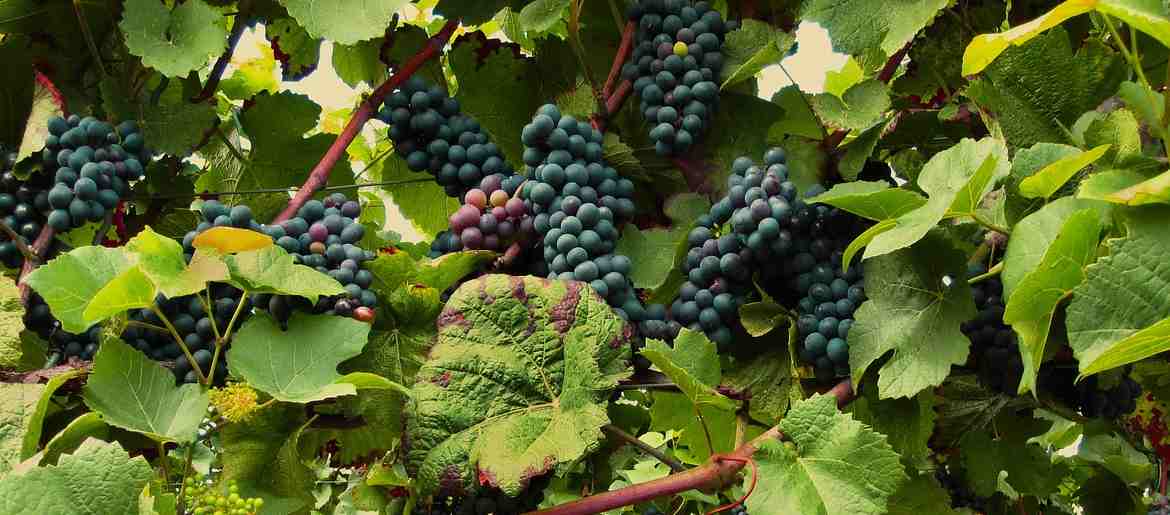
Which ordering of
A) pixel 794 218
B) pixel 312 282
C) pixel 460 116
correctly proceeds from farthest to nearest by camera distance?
1. pixel 460 116
2. pixel 794 218
3. pixel 312 282

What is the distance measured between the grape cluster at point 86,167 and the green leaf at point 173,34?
0.11 meters

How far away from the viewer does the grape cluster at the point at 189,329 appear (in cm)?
145

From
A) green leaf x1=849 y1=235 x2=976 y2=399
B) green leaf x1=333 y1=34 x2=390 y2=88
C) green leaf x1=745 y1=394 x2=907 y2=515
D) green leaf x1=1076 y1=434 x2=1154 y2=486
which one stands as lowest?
green leaf x1=1076 y1=434 x2=1154 y2=486

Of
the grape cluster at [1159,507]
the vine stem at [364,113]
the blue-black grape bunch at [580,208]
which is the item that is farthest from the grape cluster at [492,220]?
the grape cluster at [1159,507]

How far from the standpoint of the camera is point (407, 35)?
6.04ft

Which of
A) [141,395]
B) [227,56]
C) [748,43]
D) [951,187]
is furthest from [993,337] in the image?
[227,56]

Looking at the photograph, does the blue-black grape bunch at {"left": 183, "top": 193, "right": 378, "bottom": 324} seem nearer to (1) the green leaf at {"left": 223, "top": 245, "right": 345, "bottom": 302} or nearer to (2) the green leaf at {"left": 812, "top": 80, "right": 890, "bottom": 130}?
(1) the green leaf at {"left": 223, "top": 245, "right": 345, "bottom": 302}

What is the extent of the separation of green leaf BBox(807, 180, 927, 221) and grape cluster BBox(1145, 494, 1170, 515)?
1016mm

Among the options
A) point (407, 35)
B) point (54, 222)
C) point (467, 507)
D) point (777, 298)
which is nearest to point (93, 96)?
point (54, 222)

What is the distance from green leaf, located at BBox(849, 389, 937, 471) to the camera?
58.9 inches

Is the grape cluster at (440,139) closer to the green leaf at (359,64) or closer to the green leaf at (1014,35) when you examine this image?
the green leaf at (359,64)

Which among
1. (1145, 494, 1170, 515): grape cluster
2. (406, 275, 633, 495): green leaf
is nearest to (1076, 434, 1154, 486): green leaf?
(1145, 494, 1170, 515): grape cluster

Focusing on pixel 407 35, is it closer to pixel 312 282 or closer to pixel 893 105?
pixel 312 282

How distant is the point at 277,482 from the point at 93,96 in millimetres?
713
